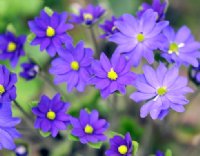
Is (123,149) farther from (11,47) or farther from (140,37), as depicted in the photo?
(11,47)

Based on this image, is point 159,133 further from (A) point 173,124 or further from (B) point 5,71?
(B) point 5,71

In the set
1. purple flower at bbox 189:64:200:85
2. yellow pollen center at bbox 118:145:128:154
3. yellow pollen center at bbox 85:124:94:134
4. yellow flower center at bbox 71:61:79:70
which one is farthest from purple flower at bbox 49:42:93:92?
purple flower at bbox 189:64:200:85

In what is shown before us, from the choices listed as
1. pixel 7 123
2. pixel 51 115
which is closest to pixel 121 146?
pixel 51 115

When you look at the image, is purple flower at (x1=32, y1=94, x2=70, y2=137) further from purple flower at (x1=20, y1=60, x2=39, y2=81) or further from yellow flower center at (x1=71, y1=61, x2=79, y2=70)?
purple flower at (x1=20, y1=60, x2=39, y2=81)

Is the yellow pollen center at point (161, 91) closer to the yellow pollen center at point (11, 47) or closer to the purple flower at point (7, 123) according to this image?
the purple flower at point (7, 123)

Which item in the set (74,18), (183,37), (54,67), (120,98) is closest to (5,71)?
(54,67)

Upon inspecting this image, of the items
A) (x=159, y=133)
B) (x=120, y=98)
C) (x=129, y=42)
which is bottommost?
(x=159, y=133)
